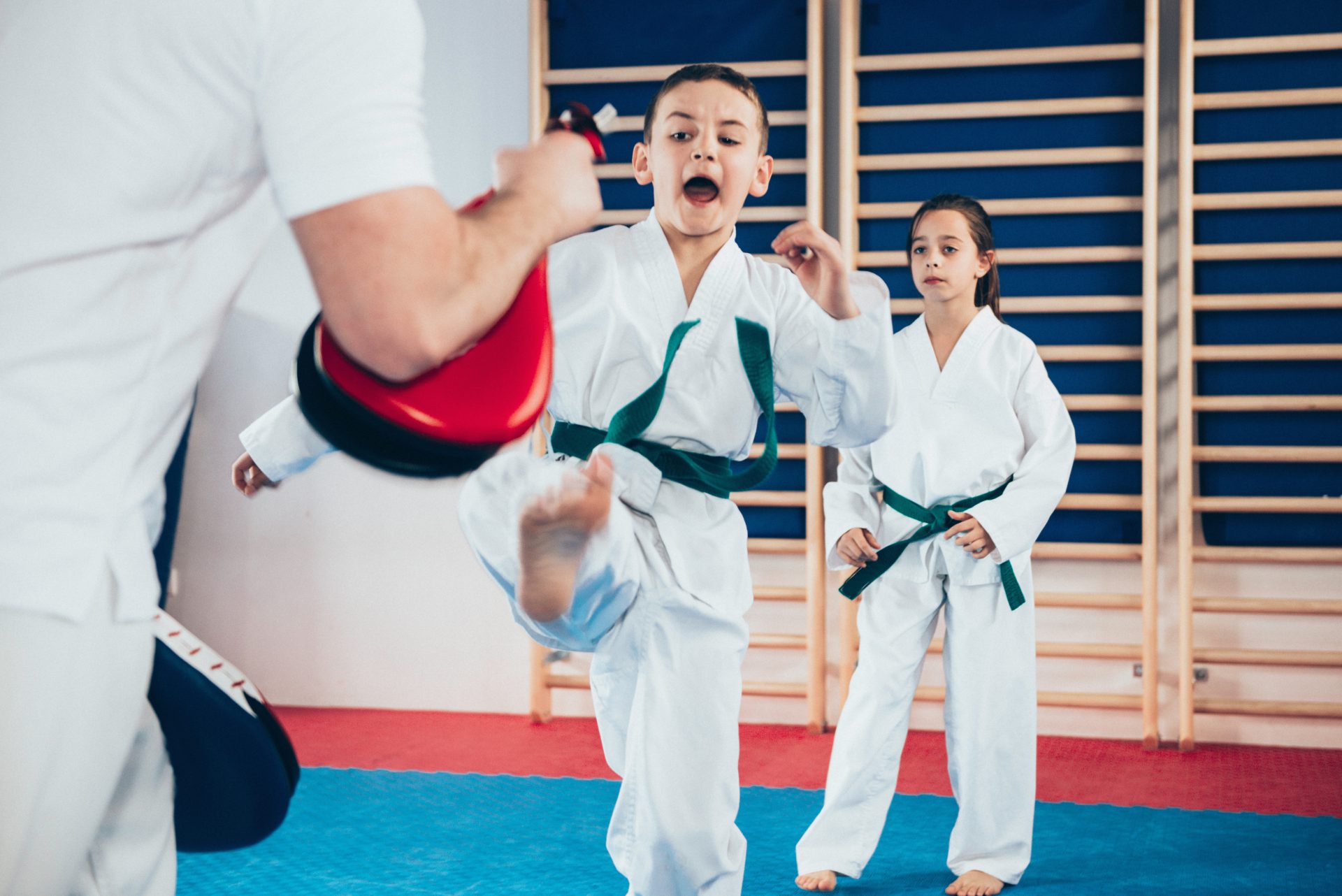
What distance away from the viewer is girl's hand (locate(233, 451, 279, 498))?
4.84 feet

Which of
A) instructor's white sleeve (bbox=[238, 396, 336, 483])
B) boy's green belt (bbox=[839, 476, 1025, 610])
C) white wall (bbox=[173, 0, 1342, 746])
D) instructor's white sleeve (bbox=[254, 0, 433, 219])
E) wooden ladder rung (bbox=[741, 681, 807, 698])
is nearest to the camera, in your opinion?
instructor's white sleeve (bbox=[254, 0, 433, 219])

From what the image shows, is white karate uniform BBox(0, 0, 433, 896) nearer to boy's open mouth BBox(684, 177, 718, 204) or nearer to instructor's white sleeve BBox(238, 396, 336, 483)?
instructor's white sleeve BBox(238, 396, 336, 483)

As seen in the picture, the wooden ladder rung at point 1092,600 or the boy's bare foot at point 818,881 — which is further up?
the wooden ladder rung at point 1092,600

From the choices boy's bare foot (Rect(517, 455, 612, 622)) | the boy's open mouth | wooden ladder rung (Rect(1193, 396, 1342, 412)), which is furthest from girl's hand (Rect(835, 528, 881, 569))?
wooden ladder rung (Rect(1193, 396, 1342, 412))

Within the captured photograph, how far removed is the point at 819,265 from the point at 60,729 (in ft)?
4.10

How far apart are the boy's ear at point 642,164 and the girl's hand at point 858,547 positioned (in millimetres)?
990

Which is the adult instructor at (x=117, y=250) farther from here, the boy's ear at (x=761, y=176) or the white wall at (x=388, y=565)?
the white wall at (x=388, y=565)

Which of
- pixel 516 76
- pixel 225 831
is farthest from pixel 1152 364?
pixel 225 831

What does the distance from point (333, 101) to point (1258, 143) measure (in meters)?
3.72

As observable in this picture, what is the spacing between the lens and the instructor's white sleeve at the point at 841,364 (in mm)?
1816

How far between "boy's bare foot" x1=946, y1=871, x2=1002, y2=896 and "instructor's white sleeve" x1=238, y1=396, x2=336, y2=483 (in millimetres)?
1643

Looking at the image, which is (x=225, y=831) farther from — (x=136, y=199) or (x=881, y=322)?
(x=881, y=322)

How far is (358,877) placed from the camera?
2.43m

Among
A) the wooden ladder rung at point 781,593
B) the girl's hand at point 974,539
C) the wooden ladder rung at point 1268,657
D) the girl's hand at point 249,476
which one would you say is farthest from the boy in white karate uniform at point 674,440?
the wooden ladder rung at point 1268,657
